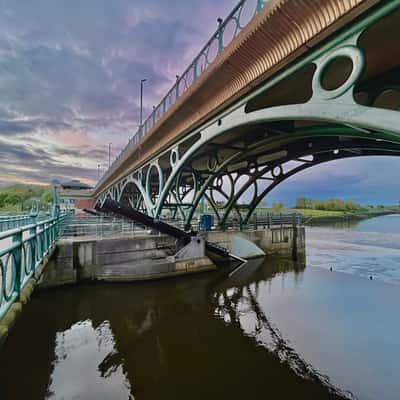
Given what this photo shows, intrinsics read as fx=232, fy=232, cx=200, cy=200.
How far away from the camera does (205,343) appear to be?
588 cm

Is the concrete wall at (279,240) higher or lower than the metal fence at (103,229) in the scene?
lower

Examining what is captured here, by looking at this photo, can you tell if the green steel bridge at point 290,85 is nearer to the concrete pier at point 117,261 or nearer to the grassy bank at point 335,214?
the concrete pier at point 117,261

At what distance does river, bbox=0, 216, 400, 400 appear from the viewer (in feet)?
14.6

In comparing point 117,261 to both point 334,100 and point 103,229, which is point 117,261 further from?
point 334,100

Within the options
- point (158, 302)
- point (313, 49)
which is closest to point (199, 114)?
point (313, 49)

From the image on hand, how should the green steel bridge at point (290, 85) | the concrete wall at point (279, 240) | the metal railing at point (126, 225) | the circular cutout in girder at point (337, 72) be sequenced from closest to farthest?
the green steel bridge at point (290, 85), the circular cutout in girder at point (337, 72), the metal railing at point (126, 225), the concrete wall at point (279, 240)

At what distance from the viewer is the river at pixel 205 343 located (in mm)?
4453

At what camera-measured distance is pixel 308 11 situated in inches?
151

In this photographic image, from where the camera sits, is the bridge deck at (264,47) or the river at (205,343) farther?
the river at (205,343)

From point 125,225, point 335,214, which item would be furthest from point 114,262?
point 335,214

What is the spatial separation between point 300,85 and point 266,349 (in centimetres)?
669

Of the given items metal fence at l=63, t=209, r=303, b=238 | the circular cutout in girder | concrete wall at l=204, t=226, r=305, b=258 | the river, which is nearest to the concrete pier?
the river

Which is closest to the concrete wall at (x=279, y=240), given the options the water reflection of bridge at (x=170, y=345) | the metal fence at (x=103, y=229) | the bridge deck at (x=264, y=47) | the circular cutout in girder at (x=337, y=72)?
the metal fence at (x=103, y=229)

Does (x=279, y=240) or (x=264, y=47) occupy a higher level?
(x=264, y=47)
